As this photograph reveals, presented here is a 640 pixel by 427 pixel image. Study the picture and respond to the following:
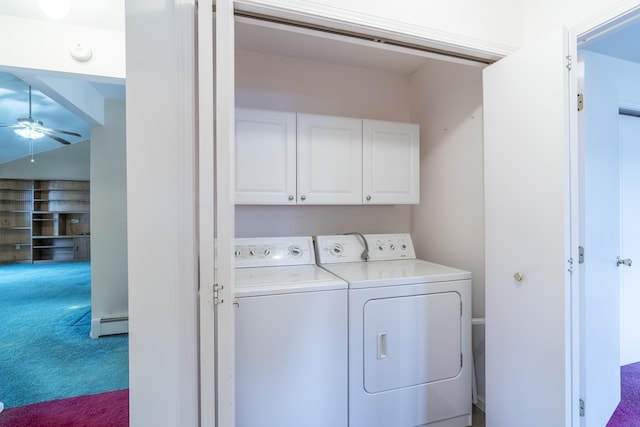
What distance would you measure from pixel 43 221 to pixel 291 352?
9.53m

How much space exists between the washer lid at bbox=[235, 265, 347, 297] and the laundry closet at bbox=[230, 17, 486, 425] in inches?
18.2

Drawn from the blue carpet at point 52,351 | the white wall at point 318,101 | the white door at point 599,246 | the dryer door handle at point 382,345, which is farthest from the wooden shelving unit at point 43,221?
the white door at point 599,246

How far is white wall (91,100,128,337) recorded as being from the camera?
3.09m

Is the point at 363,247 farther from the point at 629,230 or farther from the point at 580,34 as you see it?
the point at 629,230

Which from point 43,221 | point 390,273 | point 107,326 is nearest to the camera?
point 390,273

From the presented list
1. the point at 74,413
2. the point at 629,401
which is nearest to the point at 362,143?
the point at 629,401

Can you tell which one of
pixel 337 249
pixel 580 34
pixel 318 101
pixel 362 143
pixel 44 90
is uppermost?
pixel 44 90

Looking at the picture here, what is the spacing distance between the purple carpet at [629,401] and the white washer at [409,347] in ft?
2.92

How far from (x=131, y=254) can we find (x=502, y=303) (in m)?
1.62

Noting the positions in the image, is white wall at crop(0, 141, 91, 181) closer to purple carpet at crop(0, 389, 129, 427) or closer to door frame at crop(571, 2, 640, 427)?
purple carpet at crop(0, 389, 129, 427)

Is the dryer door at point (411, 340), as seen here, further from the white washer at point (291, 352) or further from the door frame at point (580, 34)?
the door frame at point (580, 34)

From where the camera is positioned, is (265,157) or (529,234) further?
(265,157)

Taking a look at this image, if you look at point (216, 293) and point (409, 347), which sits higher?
point (216, 293)

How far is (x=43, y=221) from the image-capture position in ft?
25.5
